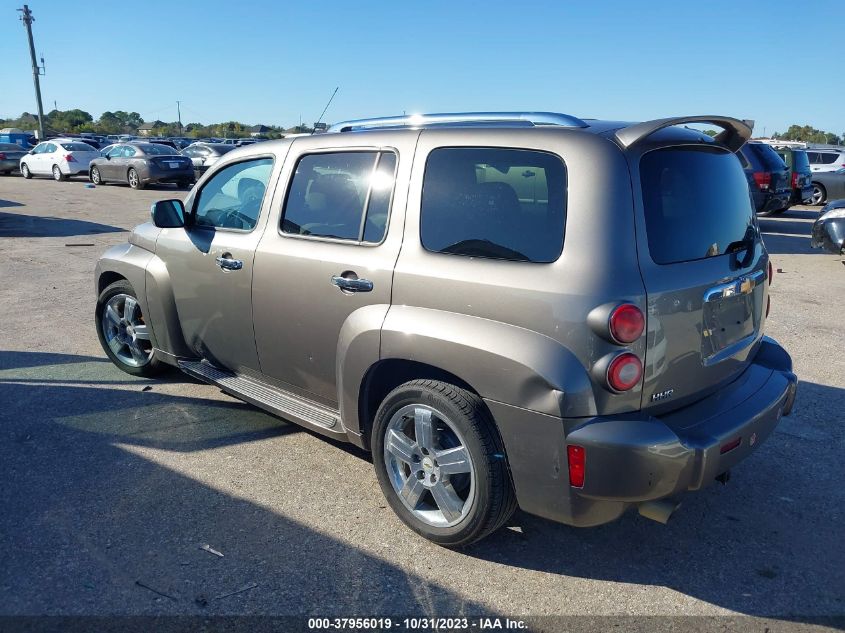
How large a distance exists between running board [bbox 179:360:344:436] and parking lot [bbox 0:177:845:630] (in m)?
0.32

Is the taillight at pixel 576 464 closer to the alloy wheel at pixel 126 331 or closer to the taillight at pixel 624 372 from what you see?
the taillight at pixel 624 372

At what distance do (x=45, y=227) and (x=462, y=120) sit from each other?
13097 millimetres

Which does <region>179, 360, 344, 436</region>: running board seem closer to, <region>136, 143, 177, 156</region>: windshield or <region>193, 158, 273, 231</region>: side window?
<region>193, 158, 273, 231</region>: side window

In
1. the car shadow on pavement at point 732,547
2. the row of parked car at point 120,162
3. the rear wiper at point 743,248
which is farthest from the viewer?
the row of parked car at point 120,162

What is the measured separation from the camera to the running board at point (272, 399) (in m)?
3.72

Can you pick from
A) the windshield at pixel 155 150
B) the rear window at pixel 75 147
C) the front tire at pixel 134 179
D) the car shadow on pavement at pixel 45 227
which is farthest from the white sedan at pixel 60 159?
the car shadow on pavement at pixel 45 227

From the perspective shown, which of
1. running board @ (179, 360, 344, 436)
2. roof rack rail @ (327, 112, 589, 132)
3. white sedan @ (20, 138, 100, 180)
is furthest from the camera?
white sedan @ (20, 138, 100, 180)

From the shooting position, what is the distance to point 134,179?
898 inches

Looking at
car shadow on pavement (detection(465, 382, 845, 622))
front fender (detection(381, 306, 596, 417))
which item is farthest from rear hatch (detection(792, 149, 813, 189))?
front fender (detection(381, 306, 596, 417))

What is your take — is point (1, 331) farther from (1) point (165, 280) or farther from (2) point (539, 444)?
(2) point (539, 444)

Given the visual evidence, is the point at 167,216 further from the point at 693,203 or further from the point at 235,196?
the point at 693,203

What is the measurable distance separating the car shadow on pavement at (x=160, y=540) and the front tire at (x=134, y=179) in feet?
65.8

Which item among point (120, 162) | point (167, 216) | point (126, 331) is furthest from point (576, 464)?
point (120, 162)

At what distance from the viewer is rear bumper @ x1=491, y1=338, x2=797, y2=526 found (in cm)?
262
